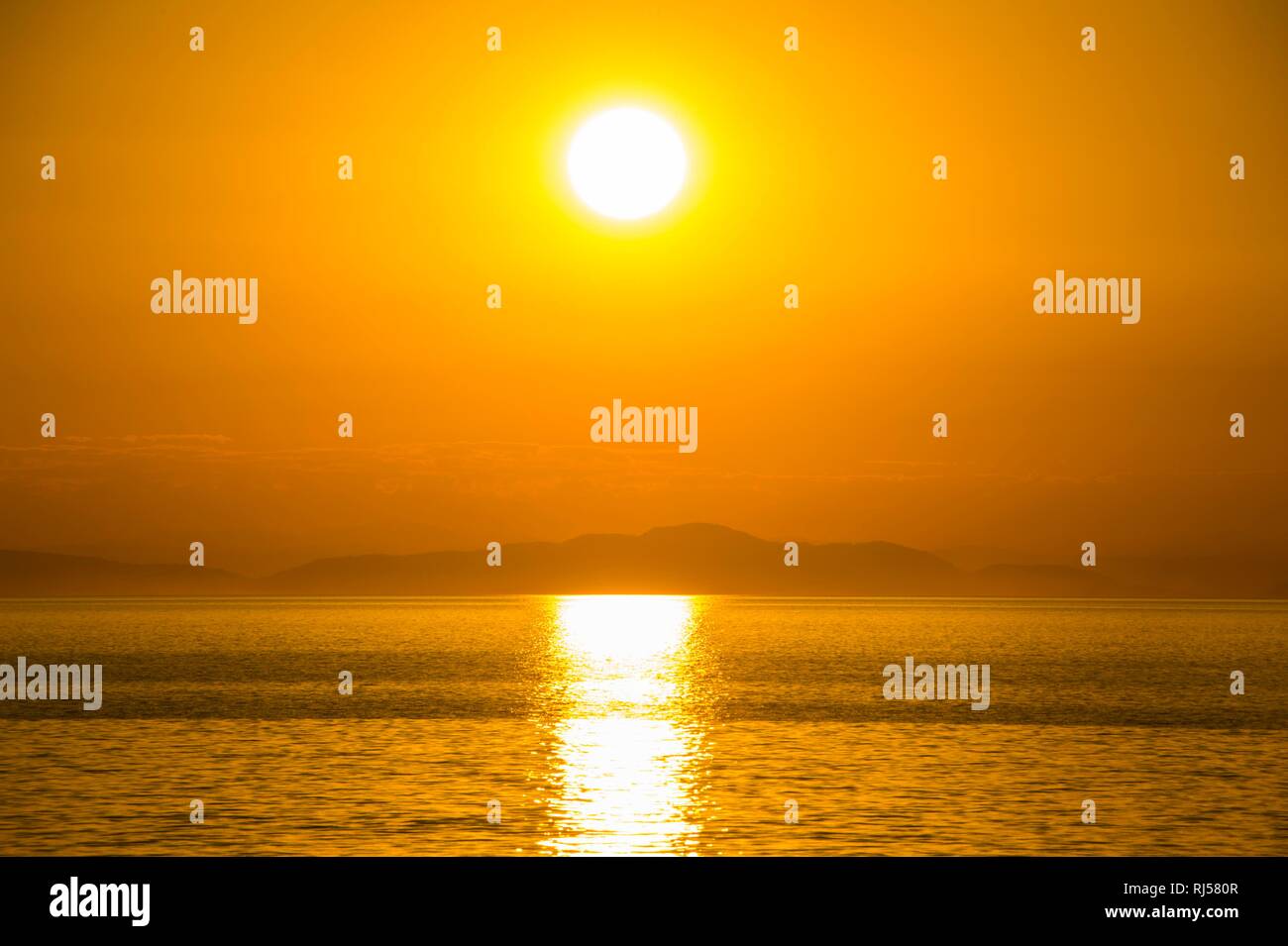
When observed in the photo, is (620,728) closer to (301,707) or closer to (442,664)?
(301,707)

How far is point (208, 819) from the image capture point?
146 feet

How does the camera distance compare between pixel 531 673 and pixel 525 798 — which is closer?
pixel 525 798

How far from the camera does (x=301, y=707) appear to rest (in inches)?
3861

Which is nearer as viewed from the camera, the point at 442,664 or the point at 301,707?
the point at 301,707

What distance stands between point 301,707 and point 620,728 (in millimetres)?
29301
